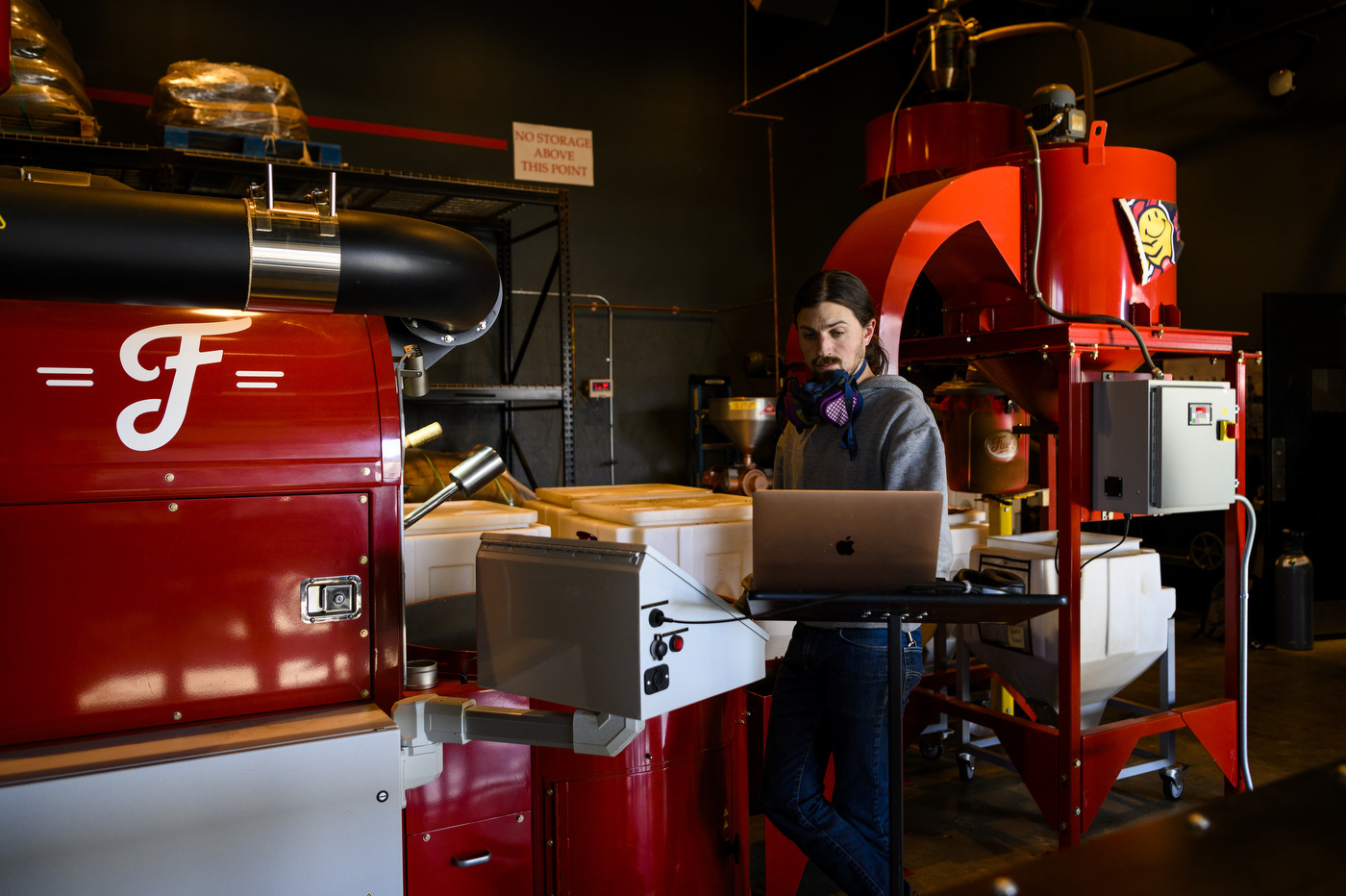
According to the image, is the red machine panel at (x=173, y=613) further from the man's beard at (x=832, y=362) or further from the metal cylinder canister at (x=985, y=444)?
the metal cylinder canister at (x=985, y=444)

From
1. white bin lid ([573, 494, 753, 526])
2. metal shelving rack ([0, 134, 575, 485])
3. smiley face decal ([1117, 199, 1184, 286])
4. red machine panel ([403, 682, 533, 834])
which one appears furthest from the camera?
metal shelving rack ([0, 134, 575, 485])

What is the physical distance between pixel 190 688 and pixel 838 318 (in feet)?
4.53

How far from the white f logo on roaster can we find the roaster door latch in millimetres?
324

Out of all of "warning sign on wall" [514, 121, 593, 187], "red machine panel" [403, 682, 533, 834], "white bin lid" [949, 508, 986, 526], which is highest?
"warning sign on wall" [514, 121, 593, 187]

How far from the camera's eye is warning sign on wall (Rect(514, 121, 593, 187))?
6328mm

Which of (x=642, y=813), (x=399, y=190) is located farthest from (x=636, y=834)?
(x=399, y=190)

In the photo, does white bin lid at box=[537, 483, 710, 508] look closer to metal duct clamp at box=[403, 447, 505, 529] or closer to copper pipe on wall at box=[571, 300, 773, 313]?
metal duct clamp at box=[403, 447, 505, 529]

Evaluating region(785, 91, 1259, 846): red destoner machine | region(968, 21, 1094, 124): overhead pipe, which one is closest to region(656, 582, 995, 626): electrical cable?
region(785, 91, 1259, 846): red destoner machine

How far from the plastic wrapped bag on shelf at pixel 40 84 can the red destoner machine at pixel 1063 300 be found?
3.41m

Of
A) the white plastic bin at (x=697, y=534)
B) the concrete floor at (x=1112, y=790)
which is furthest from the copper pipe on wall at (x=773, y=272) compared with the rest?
the white plastic bin at (x=697, y=534)

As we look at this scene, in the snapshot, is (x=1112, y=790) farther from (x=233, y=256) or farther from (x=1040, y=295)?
(x=233, y=256)

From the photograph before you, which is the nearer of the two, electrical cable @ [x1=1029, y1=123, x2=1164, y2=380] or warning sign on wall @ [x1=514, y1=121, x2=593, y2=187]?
electrical cable @ [x1=1029, y1=123, x2=1164, y2=380]

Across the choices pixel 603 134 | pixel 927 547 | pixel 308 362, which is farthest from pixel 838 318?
pixel 603 134

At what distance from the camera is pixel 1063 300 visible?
2662 millimetres
